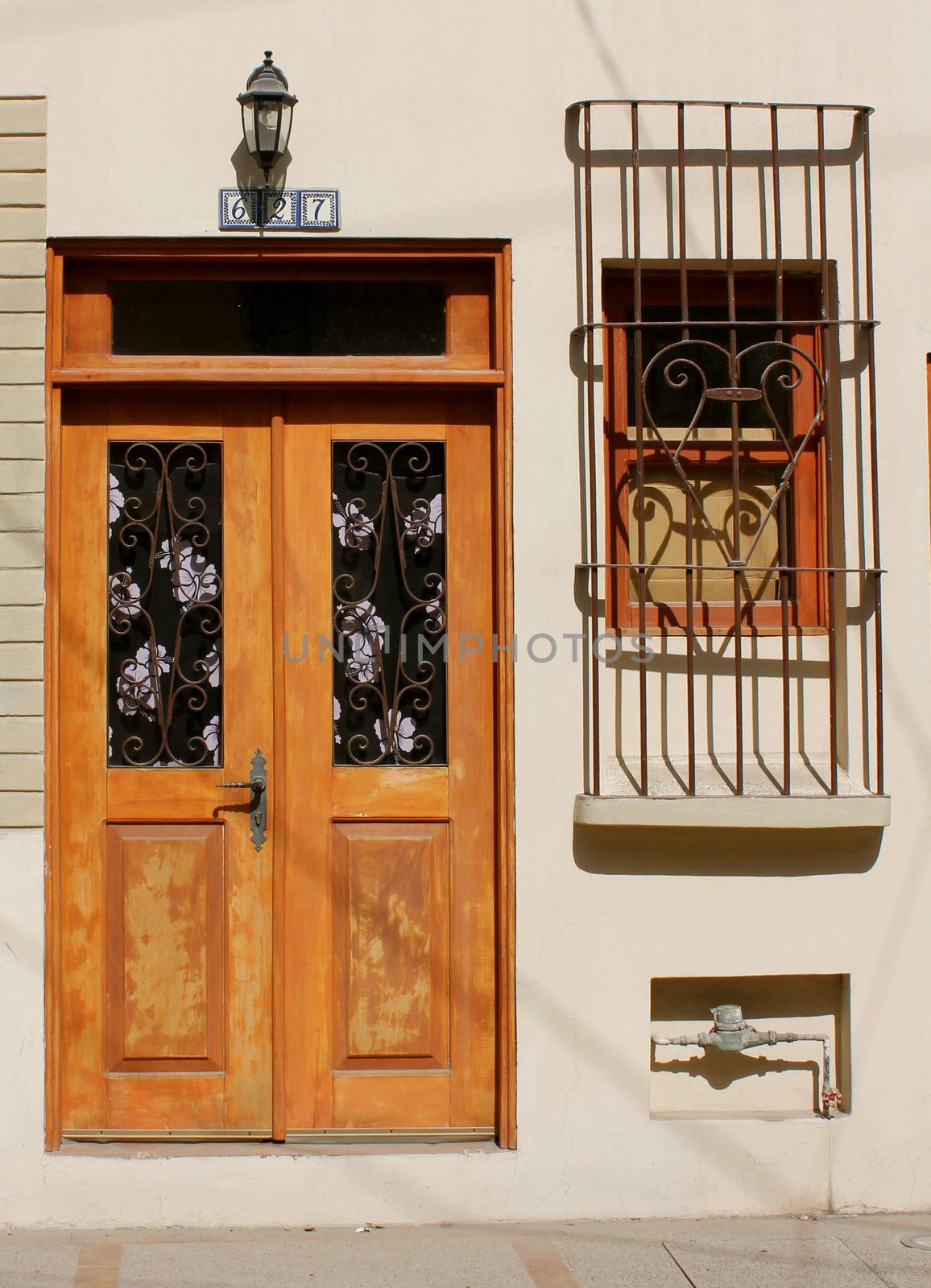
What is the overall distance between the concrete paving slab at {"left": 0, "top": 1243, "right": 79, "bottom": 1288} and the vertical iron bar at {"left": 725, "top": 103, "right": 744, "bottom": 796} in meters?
2.57

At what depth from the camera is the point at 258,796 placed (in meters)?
4.48

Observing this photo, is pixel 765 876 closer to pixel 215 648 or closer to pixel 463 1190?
pixel 463 1190

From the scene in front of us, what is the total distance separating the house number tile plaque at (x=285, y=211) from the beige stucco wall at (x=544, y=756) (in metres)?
0.05

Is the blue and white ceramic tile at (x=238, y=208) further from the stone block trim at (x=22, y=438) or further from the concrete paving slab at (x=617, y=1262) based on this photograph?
the concrete paving slab at (x=617, y=1262)

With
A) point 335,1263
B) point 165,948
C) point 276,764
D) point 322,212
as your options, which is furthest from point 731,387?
point 335,1263

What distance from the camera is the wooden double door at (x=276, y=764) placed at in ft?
14.7

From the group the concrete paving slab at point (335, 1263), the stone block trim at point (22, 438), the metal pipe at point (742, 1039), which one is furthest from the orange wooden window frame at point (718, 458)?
the concrete paving slab at point (335, 1263)

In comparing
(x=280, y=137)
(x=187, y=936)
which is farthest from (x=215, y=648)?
(x=280, y=137)

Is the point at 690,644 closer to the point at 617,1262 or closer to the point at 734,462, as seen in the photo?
the point at 734,462

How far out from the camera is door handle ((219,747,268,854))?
14.7 ft

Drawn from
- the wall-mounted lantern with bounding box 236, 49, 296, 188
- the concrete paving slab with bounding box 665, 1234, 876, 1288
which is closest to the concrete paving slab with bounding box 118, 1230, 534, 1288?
the concrete paving slab with bounding box 665, 1234, 876, 1288

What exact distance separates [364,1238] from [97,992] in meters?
1.20

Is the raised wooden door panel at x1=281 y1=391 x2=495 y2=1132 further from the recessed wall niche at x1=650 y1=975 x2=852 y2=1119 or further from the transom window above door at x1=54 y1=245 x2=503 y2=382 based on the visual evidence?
the recessed wall niche at x1=650 y1=975 x2=852 y2=1119

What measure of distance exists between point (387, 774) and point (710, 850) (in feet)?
3.70
